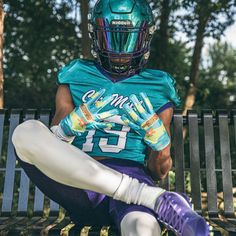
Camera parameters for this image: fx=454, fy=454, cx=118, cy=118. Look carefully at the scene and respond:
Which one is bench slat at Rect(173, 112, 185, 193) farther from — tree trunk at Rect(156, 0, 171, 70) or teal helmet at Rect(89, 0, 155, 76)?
tree trunk at Rect(156, 0, 171, 70)

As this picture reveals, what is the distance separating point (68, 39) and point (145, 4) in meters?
4.81

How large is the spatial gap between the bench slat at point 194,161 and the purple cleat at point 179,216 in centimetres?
97

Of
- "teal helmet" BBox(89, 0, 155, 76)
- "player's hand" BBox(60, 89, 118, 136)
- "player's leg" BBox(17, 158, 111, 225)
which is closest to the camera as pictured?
"player's leg" BBox(17, 158, 111, 225)

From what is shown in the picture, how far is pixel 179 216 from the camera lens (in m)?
1.86

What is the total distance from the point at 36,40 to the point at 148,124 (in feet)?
18.6

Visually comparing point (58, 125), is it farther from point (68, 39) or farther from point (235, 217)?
point (68, 39)

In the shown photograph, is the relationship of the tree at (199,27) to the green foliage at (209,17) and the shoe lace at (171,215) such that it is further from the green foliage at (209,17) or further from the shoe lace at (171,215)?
the shoe lace at (171,215)

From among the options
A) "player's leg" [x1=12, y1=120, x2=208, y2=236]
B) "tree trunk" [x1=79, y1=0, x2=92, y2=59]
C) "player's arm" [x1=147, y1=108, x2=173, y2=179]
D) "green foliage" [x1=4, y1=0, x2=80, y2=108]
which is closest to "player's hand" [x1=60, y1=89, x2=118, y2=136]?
"player's leg" [x1=12, y1=120, x2=208, y2=236]

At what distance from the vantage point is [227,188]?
2918mm

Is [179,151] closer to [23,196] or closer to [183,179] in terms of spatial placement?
[183,179]

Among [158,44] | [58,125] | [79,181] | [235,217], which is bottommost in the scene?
[235,217]

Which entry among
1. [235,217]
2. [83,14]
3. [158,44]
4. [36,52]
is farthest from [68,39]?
[235,217]

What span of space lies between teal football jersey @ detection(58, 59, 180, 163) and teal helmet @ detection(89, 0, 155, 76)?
8cm

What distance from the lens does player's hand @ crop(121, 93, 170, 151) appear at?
2.19 metres
